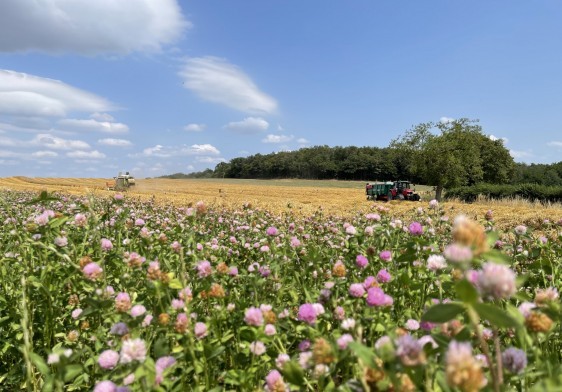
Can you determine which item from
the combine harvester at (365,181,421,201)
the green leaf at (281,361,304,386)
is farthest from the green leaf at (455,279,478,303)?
the combine harvester at (365,181,421,201)

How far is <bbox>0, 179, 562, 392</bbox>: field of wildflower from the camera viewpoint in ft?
3.29

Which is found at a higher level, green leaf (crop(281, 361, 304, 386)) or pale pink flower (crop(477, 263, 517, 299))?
pale pink flower (crop(477, 263, 517, 299))

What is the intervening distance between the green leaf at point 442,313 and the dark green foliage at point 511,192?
31217mm

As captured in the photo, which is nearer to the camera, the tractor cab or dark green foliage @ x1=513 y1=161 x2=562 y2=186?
the tractor cab

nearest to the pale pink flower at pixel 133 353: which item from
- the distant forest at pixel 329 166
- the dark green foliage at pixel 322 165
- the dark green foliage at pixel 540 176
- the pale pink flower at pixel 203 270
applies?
the pale pink flower at pixel 203 270

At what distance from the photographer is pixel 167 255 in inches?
152

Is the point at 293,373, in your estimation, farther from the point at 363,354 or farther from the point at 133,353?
the point at 133,353

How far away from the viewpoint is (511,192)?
30.8m

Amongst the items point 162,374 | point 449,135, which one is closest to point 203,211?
point 162,374

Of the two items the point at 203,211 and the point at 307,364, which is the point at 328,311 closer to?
the point at 307,364

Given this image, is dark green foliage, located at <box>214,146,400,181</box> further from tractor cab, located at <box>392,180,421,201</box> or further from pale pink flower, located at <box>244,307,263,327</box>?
pale pink flower, located at <box>244,307,263,327</box>

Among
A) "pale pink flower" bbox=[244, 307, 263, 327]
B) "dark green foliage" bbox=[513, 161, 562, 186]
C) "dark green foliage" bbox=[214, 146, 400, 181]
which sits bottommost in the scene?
"pale pink flower" bbox=[244, 307, 263, 327]

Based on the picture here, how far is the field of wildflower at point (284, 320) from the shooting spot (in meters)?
1.00

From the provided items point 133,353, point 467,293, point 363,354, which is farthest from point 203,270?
point 467,293
